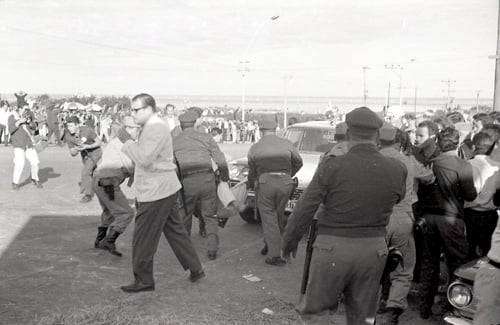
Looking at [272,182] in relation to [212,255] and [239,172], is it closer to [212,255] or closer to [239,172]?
[212,255]

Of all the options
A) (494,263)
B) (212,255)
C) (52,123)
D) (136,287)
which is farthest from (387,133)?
(52,123)

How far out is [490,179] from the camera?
5.93m

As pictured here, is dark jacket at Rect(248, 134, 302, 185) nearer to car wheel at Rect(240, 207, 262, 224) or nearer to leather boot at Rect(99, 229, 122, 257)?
leather boot at Rect(99, 229, 122, 257)

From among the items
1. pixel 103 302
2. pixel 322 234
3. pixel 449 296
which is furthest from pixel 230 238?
pixel 322 234

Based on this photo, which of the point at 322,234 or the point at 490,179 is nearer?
the point at 322,234

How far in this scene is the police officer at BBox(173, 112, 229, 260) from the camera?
7.26m

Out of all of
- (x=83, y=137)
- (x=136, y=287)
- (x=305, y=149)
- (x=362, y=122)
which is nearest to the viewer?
(x=362, y=122)

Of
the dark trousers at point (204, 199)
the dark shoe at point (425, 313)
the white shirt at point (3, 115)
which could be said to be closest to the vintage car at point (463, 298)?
the dark shoe at point (425, 313)

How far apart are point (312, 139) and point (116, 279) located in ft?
17.2

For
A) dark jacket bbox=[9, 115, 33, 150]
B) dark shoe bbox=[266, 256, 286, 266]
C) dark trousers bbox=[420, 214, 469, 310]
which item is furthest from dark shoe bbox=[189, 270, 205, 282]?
dark jacket bbox=[9, 115, 33, 150]

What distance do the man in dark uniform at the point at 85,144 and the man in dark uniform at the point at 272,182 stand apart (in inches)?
162

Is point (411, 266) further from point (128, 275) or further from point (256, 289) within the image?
point (128, 275)

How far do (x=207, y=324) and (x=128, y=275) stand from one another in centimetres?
183

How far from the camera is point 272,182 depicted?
7.50 meters
